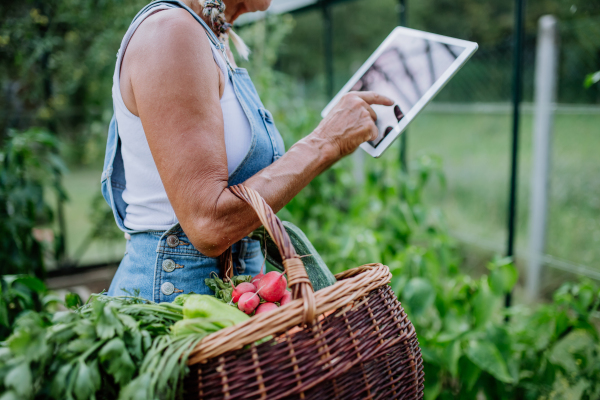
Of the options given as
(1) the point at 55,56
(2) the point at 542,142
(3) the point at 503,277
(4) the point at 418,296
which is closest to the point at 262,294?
(4) the point at 418,296

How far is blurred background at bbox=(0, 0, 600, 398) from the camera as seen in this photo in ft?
7.44

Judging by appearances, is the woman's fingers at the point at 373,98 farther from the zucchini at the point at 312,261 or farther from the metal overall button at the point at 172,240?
the metal overall button at the point at 172,240

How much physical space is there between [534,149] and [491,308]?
1772 millimetres

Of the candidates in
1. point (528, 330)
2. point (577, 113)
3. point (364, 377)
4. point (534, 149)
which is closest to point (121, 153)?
point (364, 377)

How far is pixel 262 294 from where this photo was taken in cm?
89

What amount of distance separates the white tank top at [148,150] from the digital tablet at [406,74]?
1.04ft

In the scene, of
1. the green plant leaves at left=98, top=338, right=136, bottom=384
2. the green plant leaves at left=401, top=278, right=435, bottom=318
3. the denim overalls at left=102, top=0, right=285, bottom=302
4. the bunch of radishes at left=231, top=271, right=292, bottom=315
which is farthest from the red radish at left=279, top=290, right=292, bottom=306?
the green plant leaves at left=401, top=278, right=435, bottom=318

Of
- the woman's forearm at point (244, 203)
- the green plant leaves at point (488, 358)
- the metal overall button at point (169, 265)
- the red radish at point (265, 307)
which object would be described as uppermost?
the woman's forearm at point (244, 203)

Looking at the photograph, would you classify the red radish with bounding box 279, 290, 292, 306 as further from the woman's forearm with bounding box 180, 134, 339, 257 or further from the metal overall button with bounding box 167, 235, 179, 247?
the metal overall button with bounding box 167, 235, 179, 247

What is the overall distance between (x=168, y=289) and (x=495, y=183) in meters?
3.62

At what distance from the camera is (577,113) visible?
272 centimetres

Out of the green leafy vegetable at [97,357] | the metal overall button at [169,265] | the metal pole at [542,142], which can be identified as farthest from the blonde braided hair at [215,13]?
the metal pole at [542,142]

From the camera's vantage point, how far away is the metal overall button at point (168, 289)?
1000 millimetres

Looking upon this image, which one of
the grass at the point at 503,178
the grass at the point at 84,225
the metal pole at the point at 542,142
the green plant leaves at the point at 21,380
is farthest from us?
the grass at the point at 84,225
